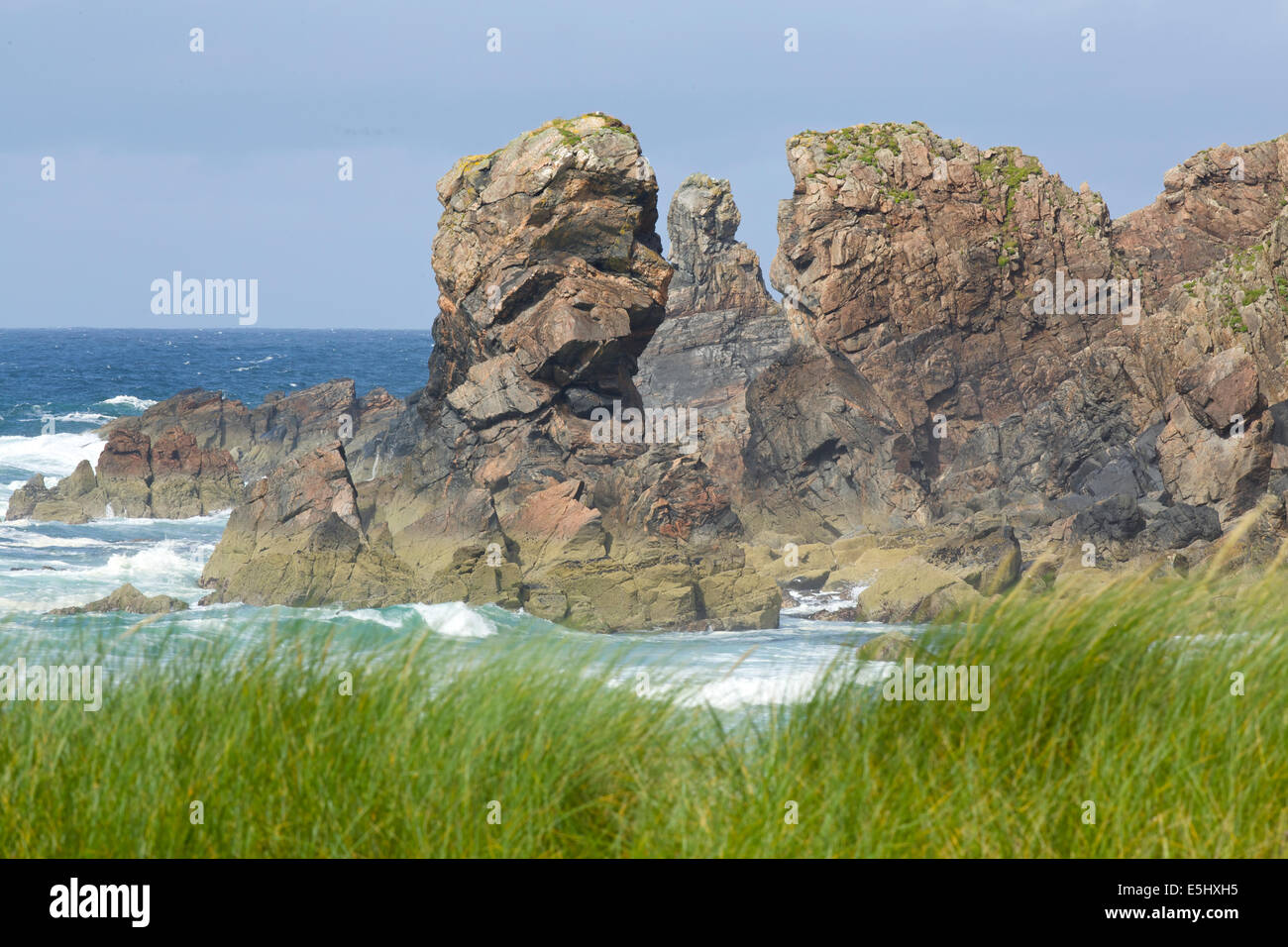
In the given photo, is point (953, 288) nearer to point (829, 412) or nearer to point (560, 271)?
point (829, 412)

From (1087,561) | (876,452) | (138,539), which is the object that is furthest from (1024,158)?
(138,539)

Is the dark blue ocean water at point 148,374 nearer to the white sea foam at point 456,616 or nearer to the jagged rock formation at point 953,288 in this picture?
the jagged rock formation at point 953,288

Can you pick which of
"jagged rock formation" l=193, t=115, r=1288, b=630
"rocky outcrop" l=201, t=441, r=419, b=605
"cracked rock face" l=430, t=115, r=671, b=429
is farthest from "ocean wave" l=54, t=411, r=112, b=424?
"rocky outcrop" l=201, t=441, r=419, b=605

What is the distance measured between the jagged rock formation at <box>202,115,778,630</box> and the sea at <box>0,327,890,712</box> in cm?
218

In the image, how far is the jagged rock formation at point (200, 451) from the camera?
45.2 meters

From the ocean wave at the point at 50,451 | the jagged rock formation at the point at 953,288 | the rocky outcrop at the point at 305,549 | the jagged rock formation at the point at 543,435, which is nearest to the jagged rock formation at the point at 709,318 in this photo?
the jagged rock formation at the point at 953,288

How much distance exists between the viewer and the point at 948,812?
5285mm

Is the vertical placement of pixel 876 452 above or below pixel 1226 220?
below

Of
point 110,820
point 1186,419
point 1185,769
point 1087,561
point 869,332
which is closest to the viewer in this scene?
point 110,820

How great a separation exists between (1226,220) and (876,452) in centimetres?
3298

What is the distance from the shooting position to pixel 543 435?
121ft

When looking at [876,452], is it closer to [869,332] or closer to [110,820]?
[869,332]

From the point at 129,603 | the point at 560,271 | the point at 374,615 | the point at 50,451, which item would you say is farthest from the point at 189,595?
the point at 50,451

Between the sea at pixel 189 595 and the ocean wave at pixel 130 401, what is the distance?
5.9 inches
